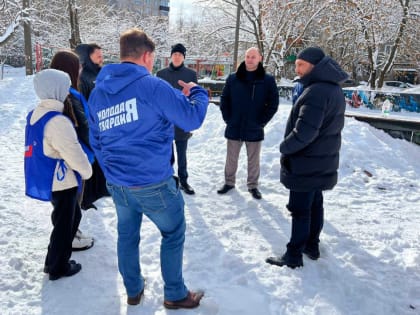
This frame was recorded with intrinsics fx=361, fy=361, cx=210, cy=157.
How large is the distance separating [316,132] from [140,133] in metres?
1.43

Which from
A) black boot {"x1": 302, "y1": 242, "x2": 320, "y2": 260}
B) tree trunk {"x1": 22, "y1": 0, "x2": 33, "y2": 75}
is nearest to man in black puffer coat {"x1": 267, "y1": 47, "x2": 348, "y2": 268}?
black boot {"x1": 302, "y1": 242, "x2": 320, "y2": 260}

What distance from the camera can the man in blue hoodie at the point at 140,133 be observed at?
2082mm

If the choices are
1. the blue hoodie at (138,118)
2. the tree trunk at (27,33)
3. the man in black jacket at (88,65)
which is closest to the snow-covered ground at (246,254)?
the blue hoodie at (138,118)

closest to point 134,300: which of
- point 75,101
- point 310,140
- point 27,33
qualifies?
point 75,101

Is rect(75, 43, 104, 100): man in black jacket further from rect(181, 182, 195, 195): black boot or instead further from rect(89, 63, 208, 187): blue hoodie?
rect(181, 182, 195, 195): black boot

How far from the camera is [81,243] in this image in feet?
11.1

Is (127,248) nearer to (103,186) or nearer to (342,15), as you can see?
(103,186)

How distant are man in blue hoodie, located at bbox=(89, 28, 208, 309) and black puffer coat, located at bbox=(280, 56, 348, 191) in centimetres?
97

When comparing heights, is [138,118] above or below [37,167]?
above

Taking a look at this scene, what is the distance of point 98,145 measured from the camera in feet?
7.75

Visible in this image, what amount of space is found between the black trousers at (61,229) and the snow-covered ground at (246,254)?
0.50ft

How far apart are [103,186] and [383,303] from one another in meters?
2.58

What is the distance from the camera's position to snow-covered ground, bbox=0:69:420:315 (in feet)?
8.77

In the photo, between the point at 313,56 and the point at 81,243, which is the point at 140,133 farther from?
the point at 81,243
